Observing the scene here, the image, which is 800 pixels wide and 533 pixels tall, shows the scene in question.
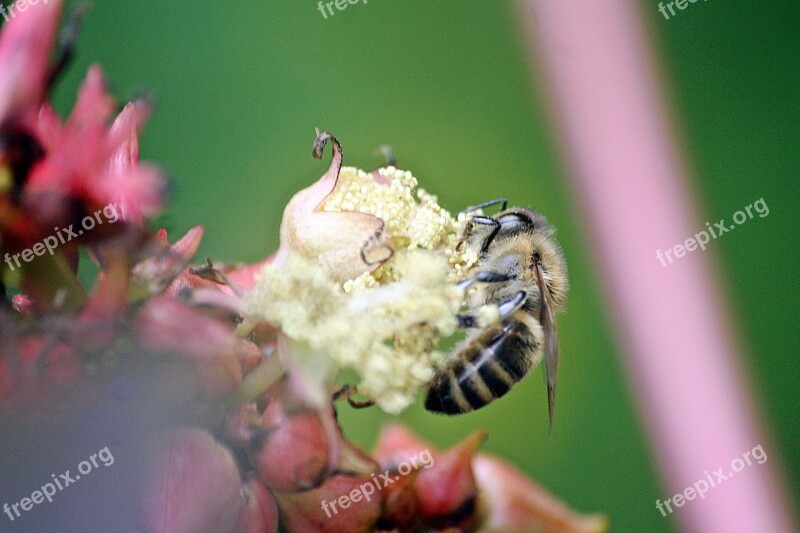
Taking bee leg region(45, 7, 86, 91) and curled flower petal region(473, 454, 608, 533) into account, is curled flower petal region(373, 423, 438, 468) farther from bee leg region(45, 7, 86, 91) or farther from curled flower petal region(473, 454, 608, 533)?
bee leg region(45, 7, 86, 91)

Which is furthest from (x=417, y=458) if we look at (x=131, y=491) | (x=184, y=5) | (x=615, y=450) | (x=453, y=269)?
(x=615, y=450)

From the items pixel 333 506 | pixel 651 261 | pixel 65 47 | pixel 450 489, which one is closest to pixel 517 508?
pixel 450 489

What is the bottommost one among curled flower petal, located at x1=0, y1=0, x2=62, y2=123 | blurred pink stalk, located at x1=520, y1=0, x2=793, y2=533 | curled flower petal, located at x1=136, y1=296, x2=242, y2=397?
blurred pink stalk, located at x1=520, y1=0, x2=793, y2=533

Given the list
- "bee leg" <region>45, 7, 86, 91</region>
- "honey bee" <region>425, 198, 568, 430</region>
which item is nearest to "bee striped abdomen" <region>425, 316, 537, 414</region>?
"honey bee" <region>425, 198, 568, 430</region>

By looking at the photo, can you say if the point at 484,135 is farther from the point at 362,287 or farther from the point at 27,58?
the point at 27,58

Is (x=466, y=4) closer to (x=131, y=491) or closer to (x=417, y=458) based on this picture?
(x=417, y=458)

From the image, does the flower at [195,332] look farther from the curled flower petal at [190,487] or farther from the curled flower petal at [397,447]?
the curled flower petal at [397,447]
